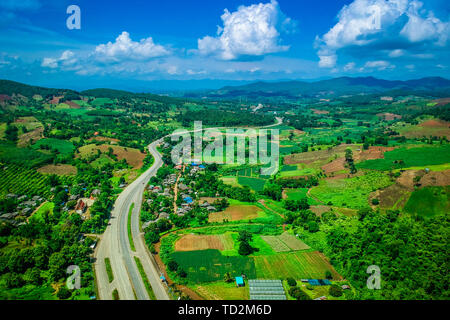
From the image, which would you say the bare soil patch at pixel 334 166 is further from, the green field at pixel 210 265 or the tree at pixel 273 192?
the green field at pixel 210 265

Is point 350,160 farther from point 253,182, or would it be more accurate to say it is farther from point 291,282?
point 291,282

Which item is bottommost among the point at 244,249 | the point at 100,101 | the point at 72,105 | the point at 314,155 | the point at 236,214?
the point at 244,249

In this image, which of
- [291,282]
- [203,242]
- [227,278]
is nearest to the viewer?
[291,282]

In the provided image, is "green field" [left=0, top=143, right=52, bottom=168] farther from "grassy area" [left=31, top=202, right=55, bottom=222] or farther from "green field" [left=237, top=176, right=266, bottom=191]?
"green field" [left=237, top=176, right=266, bottom=191]

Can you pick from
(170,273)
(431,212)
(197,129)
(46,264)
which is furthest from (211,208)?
(197,129)

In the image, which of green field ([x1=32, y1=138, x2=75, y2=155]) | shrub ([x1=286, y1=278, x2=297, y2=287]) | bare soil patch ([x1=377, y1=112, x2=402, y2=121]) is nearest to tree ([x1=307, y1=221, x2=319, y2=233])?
shrub ([x1=286, y1=278, x2=297, y2=287])

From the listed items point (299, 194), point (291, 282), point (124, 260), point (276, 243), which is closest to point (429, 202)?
point (299, 194)
